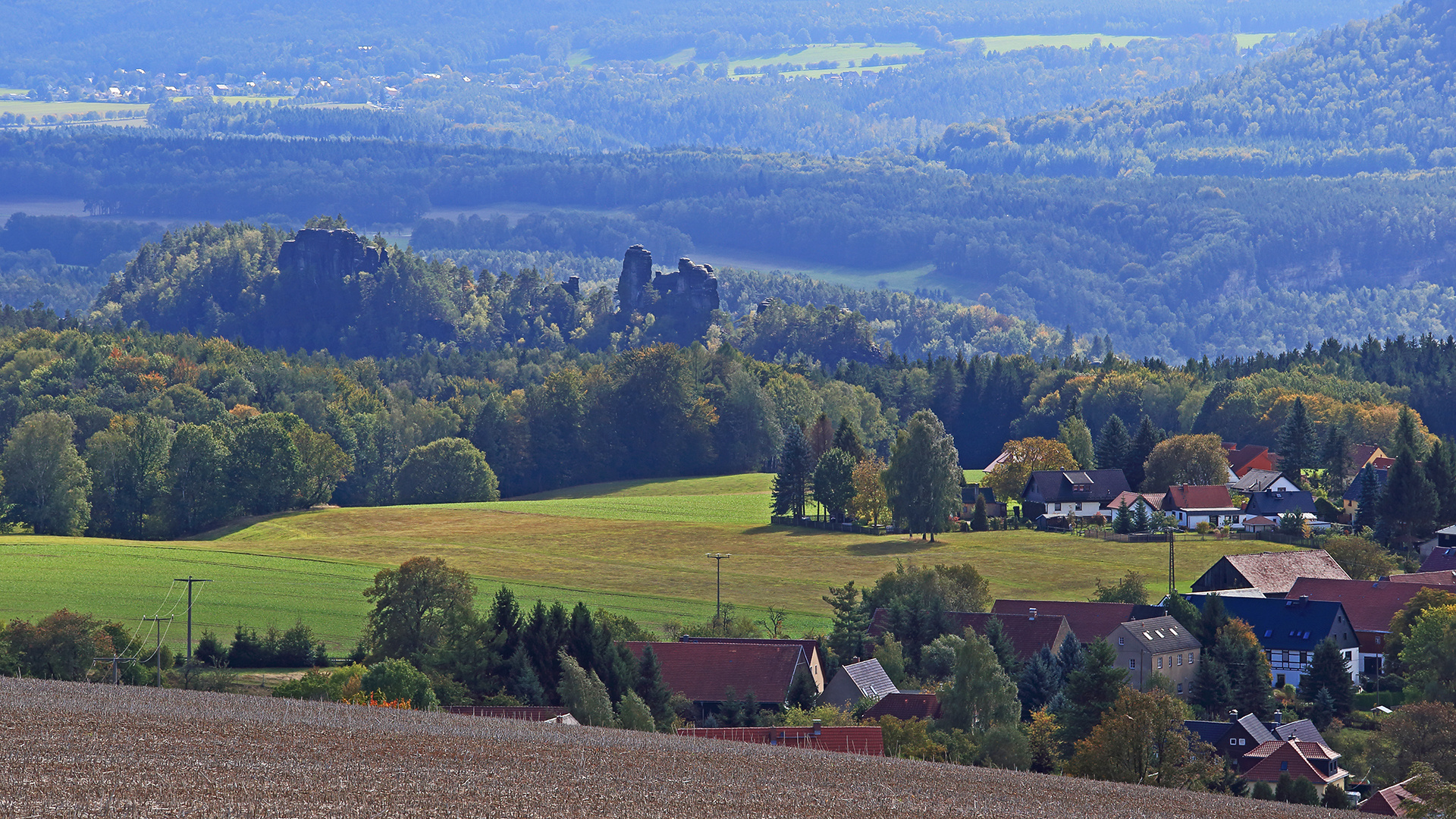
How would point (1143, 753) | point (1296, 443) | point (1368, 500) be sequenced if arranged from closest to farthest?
point (1143, 753) < point (1368, 500) < point (1296, 443)

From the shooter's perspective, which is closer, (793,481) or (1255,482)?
(1255,482)

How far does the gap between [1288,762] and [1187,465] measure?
71.8m

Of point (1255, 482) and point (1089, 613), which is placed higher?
point (1255, 482)

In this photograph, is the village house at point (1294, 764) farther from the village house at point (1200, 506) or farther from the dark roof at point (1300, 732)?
the village house at point (1200, 506)

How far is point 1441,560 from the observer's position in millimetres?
101812

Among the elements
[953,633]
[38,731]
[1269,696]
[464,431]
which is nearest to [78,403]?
[464,431]

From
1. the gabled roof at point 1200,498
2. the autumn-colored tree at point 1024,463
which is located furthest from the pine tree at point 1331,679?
the autumn-colored tree at point 1024,463

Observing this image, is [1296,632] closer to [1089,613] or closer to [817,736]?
[1089,613]

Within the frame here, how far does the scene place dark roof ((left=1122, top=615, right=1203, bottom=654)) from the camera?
7894cm

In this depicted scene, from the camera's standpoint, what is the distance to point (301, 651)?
256 feet

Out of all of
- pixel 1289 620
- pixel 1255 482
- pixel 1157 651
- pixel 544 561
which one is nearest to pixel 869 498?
pixel 544 561

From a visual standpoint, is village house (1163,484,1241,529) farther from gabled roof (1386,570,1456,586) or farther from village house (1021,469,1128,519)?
gabled roof (1386,570,1456,586)

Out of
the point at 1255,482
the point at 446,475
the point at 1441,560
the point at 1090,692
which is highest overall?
the point at 446,475

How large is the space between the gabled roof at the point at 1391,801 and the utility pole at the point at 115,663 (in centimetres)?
3853
